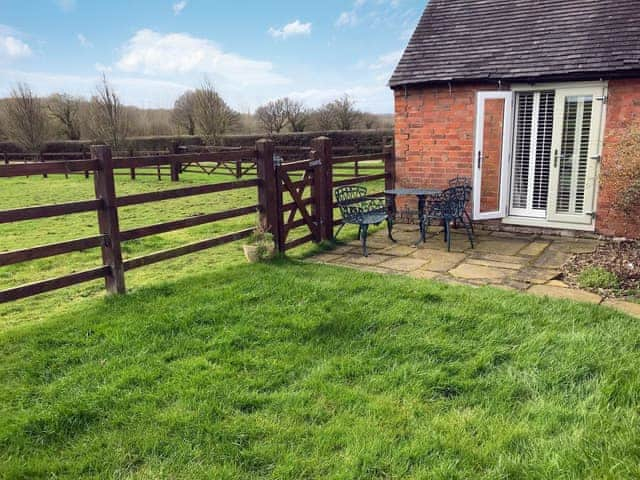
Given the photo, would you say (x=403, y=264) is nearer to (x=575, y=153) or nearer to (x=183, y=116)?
Answer: (x=575, y=153)

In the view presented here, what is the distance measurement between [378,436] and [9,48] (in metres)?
19.3

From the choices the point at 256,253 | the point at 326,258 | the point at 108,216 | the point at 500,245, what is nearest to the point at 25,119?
the point at 256,253

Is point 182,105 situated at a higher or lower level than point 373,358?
higher

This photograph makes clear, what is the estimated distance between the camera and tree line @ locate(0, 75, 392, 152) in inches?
917

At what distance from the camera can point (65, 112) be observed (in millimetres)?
30516

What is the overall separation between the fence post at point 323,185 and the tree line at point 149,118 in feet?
59.2

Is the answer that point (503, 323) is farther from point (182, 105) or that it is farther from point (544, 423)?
point (182, 105)

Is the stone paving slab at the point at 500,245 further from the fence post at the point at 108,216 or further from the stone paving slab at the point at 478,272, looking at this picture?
the fence post at the point at 108,216

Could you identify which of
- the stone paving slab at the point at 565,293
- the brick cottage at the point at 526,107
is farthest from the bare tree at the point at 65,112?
the stone paving slab at the point at 565,293

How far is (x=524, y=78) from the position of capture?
22.4ft

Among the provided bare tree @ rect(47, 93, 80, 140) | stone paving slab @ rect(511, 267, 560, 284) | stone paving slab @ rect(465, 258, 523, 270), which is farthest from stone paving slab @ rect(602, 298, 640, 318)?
bare tree @ rect(47, 93, 80, 140)

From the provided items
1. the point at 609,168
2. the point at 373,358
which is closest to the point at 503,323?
the point at 373,358

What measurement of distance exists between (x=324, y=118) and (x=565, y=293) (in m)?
23.7

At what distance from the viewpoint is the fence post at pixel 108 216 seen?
14.1ft
